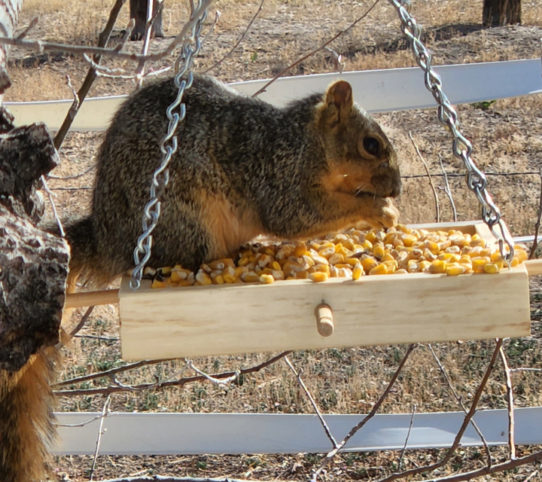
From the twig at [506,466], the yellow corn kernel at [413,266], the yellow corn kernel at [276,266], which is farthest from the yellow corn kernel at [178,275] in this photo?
the twig at [506,466]

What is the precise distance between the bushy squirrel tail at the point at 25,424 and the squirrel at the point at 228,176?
0.46m

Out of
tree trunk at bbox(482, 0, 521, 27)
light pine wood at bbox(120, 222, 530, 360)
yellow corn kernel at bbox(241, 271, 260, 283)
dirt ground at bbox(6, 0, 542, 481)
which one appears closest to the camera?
light pine wood at bbox(120, 222, 530, 360)

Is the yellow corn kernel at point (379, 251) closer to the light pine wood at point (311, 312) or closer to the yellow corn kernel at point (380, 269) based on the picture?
the yellow corn kernel at point (380, 269)

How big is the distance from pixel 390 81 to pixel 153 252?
293 cm

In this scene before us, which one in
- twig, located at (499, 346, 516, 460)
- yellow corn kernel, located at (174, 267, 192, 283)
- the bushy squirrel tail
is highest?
yellow corn kernel, located at (174, 267, 192, 283)

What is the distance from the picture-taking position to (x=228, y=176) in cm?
261

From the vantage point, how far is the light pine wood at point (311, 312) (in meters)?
2.02

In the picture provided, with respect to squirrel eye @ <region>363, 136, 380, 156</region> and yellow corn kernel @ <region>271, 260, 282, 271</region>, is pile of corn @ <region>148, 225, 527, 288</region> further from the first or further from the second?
squirrel eye @ <region>363, 136, 380, 156</region>

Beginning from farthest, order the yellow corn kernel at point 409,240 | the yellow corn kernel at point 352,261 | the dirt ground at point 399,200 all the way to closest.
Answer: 1. the dirt ground at point 399,200
2. the yellow corn kernel at point 409,240
3. the yellow corn kernel at point 352,261

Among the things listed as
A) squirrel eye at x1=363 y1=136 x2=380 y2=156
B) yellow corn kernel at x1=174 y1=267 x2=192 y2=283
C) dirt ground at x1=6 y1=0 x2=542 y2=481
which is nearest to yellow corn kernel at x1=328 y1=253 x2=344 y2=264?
yellow corn kernel at x1=174 y1=267 x2=192 y2=283

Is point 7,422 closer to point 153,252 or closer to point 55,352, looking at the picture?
point 55,352

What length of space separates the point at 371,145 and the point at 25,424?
127 cm

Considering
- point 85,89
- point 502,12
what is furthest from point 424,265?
point 502,12

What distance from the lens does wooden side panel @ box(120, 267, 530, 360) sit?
202cm
